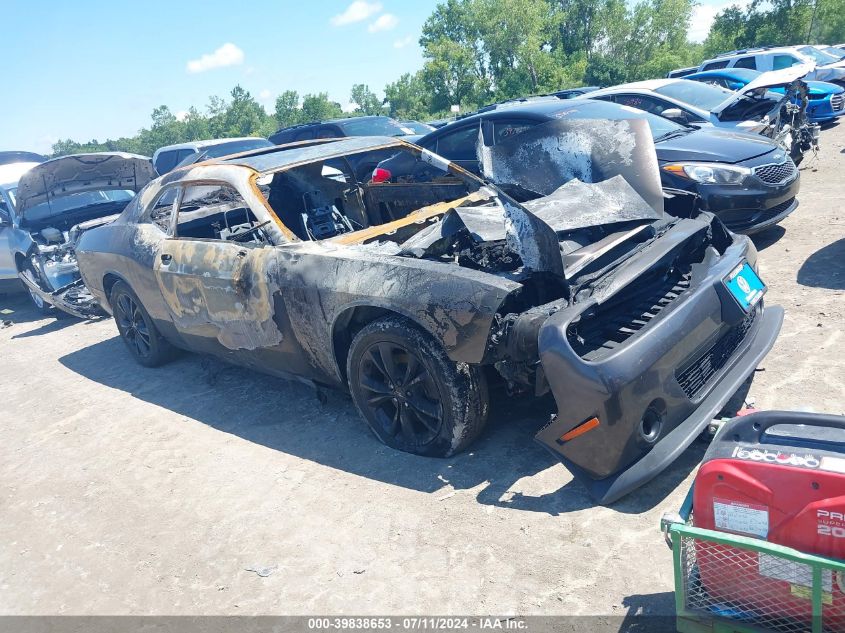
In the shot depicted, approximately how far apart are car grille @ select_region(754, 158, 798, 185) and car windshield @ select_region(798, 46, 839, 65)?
43.7 ft

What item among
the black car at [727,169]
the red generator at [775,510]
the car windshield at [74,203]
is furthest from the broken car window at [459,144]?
the red generator at [775,510]

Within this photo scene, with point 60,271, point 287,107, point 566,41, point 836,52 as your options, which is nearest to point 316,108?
point 287,107

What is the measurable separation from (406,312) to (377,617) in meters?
1.41

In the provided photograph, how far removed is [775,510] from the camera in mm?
1962

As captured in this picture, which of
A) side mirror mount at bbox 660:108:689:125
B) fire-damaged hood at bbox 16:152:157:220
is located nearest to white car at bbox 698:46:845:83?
side mirror mount at bbox 660:108:689:125

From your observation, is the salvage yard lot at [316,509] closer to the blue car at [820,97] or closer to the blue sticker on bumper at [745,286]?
the blue sticker on bumper at [745,286]

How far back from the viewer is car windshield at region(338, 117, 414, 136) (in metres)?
11.8

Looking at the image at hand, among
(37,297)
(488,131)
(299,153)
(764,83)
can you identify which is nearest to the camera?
(299,153)

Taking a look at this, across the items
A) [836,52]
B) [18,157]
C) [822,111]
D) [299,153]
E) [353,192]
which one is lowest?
[822,111]

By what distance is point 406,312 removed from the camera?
11.0 ft

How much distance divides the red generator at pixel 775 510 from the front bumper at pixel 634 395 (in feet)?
1.97

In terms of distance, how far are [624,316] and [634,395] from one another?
0.67 meters

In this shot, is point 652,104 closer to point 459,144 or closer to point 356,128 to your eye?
point 459,144

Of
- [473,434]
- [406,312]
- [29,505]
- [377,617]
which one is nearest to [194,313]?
[29,505]
